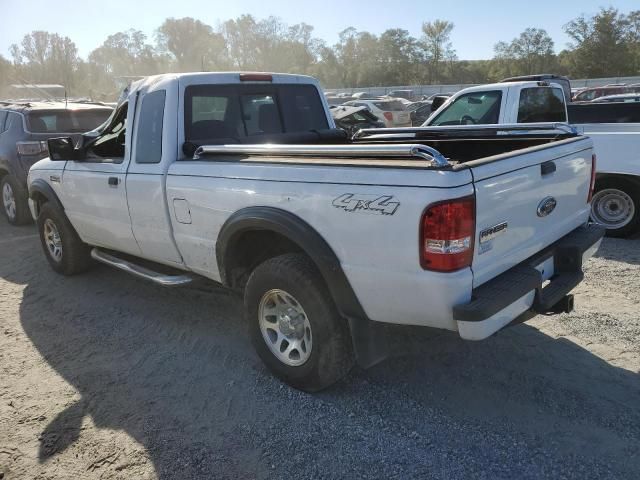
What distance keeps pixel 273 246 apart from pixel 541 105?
5.46 m

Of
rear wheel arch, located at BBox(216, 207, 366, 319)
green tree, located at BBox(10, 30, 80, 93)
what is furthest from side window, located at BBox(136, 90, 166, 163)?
green tree, located at BBox(10, 30, 80, 93)

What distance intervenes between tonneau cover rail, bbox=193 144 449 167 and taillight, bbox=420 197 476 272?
0.21m

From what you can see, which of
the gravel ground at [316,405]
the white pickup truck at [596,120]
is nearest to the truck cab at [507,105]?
the white pickup truck at [596,120]

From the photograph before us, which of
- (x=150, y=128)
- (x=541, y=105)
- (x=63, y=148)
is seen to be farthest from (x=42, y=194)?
(x=541, y=105)

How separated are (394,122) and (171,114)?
1668cm

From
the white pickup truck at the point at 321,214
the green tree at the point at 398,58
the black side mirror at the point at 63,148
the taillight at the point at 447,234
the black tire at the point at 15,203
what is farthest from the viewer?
the green tree at the point at 398,58

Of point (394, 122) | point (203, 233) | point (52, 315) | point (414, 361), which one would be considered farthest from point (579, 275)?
point (394, 122)

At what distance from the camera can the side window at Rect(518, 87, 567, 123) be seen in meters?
7.32

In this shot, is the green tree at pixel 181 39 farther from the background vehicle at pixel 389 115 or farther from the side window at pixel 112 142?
the side window at pixel 112 142

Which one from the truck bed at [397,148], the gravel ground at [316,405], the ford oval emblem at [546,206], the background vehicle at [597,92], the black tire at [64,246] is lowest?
the gravel ground at [316,405]

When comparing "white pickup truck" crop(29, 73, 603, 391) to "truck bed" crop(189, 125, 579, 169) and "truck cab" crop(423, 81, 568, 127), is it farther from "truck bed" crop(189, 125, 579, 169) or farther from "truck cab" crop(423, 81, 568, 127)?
"truck cab" crop(423, 81, 568, 127)

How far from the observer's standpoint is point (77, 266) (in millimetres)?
5727

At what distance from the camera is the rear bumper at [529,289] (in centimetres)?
256

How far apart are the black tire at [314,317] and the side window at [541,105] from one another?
524cm
